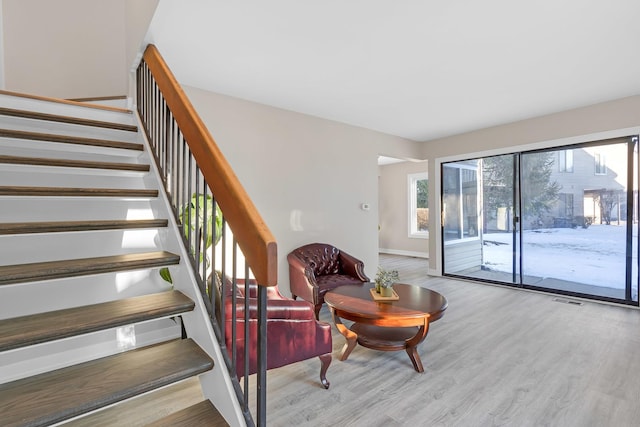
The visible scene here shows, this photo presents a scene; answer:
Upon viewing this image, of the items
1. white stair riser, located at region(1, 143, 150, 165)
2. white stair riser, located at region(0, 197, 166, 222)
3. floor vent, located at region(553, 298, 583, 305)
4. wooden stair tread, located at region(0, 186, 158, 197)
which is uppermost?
white stair riser, located at region(1, 143, 150, 165)

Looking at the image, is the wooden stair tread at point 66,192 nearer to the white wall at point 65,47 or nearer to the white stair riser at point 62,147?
the white stair riser at point 62,147

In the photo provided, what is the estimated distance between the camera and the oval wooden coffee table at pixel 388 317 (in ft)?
8.09

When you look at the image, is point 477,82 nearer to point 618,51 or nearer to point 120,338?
point 618,51

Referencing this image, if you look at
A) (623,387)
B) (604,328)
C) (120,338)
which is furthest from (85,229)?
(604,328)

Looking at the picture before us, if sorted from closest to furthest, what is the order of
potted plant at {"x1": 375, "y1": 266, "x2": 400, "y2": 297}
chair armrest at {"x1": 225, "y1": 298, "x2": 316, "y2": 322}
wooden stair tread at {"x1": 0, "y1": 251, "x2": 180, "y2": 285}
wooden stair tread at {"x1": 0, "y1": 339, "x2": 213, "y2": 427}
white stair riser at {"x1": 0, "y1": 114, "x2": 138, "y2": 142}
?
1. wooden stair tread at {"x1": 0, "y1": 339, "x2": 213, "y2": 427}
2. wooden stair tread at {"x1": 0, "y1": 251, "x2": 180, "y2": 285}
3. chair armrest at {"x1": 225, "y1": 298, "x2": 316, "y2": 322}
4. white stair riser at {"x1": 0, "y1": 114, "x2": 138, "y2": 142}
5. potted plant at {"x1": 375, "y1": 266, "x2": 400, "y2": 297}

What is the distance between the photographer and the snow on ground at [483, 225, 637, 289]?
4.15 metres

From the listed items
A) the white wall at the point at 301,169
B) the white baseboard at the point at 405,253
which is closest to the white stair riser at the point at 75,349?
the white wall at the point at 301,169

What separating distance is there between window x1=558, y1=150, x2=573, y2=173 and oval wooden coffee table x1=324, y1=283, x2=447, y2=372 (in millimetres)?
3182

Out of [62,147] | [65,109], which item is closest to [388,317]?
[62,147]

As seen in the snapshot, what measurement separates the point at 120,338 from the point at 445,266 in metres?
5.19

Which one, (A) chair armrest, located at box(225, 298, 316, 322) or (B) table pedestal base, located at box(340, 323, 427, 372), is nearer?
(A) chair armrest, located at box(225, 298, 316, 322)

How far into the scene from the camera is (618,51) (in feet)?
8.97

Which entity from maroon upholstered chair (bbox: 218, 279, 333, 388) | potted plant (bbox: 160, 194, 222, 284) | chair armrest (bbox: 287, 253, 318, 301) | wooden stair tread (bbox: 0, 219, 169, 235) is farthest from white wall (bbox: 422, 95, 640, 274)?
wooden stair tread (bbox: 0, 219, 169, 235)

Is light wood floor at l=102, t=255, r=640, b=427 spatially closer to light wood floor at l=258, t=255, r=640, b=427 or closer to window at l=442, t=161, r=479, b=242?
light wood floor at l=258, t=255, r=640, b=427
